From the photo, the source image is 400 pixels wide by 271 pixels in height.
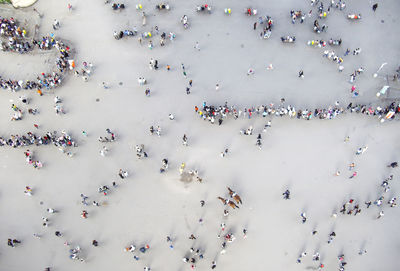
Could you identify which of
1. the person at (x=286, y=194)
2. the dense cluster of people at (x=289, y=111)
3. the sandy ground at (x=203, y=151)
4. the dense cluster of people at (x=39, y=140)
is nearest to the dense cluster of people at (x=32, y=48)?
the sandy ground at (x=203, y=151)

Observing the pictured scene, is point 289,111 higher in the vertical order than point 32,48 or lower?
lower

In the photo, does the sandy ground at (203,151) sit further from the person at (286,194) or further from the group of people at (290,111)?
the group of people at (290,111)

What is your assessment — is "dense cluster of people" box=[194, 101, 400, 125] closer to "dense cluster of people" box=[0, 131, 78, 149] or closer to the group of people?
the group of people

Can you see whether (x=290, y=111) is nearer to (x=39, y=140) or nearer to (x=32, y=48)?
(x=39, y=140)

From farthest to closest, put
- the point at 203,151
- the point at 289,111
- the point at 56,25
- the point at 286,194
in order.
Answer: the point at 56,25 → the point at 289,111 → the point at 203,151 → the point at 286,194

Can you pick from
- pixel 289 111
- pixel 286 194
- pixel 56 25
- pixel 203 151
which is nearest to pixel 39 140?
pixel 56 25

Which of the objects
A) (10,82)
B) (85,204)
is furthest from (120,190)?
(10,82)

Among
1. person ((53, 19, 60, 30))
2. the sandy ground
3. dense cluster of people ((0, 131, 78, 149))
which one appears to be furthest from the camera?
person ((53, 19, 60, 30))

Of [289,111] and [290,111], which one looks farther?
[289,111]

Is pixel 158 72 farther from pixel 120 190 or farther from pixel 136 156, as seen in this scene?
pixel 120 190

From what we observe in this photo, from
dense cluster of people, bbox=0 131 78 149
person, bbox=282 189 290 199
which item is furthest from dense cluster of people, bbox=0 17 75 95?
person, bbox=282 189 290 199
